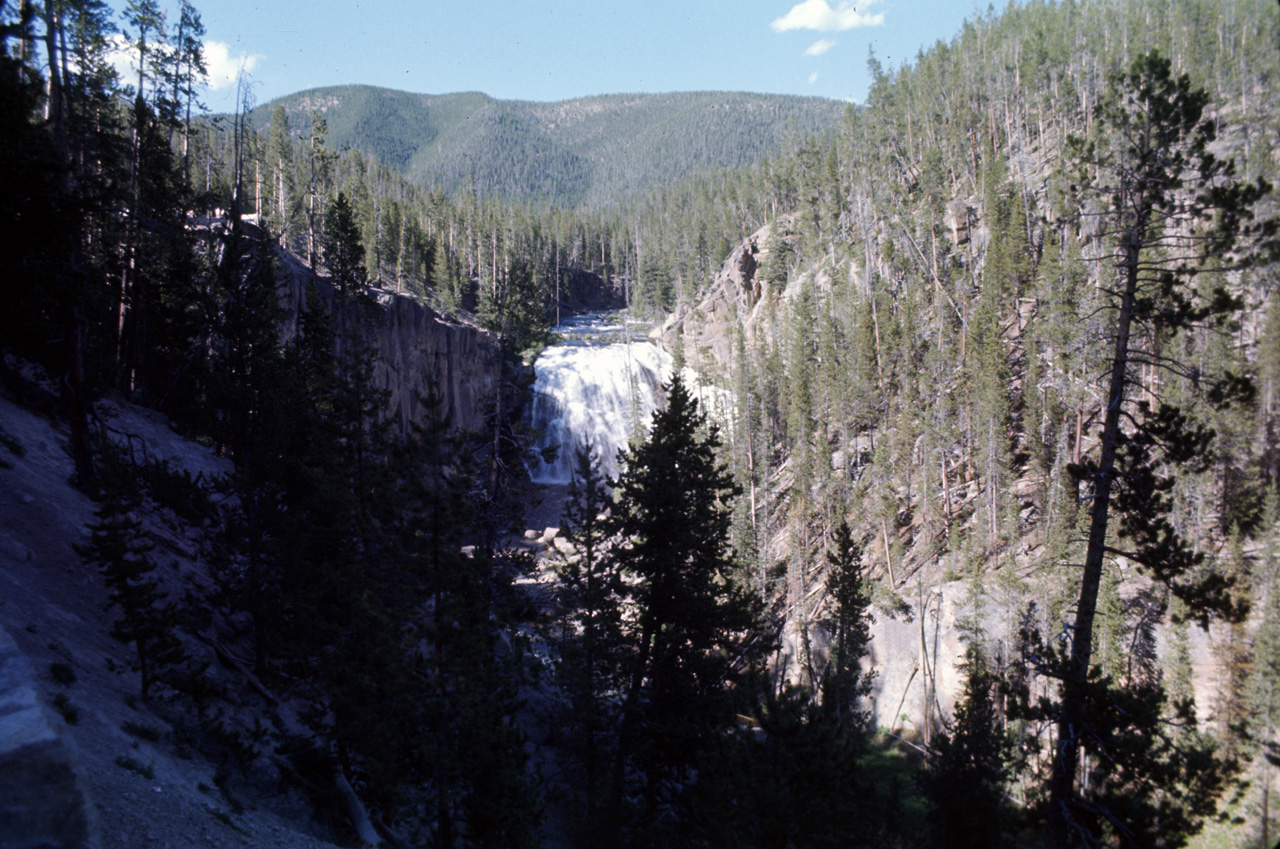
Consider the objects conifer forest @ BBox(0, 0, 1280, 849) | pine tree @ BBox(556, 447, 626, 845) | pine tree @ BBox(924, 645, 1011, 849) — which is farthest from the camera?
pine tree @ BBox(924, 645, 1011, 849)

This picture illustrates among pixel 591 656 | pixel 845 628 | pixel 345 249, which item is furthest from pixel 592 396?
pixel 591 656

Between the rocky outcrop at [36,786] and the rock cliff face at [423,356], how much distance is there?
31.9 m

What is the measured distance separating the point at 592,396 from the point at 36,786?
5794 cm

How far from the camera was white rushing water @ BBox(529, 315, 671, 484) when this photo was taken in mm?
59062

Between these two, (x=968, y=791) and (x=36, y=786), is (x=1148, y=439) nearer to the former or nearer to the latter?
(x=36, y=786)

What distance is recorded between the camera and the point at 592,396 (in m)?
62.9

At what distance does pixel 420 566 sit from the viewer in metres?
12.3

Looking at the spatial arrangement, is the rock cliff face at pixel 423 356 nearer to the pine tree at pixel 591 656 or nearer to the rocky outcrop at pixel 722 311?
the pine tree at pixel 591 656

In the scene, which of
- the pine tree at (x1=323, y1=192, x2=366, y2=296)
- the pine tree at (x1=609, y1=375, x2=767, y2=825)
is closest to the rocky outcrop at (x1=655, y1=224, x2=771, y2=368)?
the pine tree at (x1=323, y1=192, x2=366, y2=296)

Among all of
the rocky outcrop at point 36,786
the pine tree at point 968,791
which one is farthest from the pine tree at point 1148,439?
the rocky outcrop at point 36,786

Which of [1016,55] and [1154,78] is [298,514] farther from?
[1016,55]

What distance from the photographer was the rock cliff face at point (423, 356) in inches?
1651

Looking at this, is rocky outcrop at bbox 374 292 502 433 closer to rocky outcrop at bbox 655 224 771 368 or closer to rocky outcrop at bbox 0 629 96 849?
rocky outcrop at bbox 655 224 771 368

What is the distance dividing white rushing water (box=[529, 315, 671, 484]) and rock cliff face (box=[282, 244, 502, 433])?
6874mm
